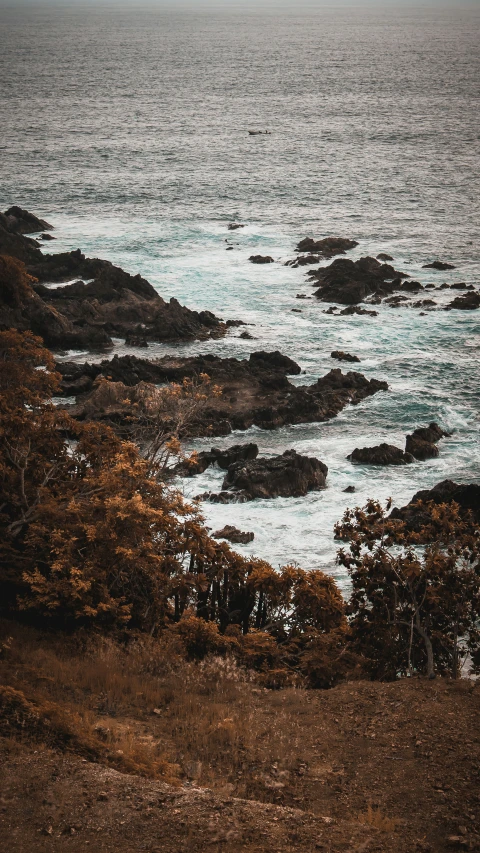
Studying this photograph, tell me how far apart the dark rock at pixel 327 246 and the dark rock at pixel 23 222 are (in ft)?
71.8

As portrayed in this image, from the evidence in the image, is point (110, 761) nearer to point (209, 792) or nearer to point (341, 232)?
point (209, 792)

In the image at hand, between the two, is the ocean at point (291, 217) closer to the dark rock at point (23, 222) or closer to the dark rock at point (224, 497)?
the dark rock at point (224, 497)

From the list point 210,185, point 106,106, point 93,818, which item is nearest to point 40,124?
point 106,106

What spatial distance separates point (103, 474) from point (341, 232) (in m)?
60.3

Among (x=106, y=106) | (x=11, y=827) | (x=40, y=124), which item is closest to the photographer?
(x=11, y=827)

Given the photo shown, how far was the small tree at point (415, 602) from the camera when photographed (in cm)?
2031

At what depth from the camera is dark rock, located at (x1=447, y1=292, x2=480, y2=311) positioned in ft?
192

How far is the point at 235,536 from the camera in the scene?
32.8 meters

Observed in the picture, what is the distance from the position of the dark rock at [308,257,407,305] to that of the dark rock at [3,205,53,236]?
25.2 meters

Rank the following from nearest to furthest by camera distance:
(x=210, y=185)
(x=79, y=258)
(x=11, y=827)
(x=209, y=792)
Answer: (x=11, y=827)
(x=209, y=792)
(x=79, y=258)
(x=210, y=185)

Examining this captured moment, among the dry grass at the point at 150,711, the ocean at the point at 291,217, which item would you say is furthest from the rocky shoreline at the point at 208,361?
the dry grass at the point at 150,711

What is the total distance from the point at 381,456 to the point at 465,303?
2348cm

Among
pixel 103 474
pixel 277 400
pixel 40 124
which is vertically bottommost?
pixel 277 400

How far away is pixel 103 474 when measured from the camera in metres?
20.9
